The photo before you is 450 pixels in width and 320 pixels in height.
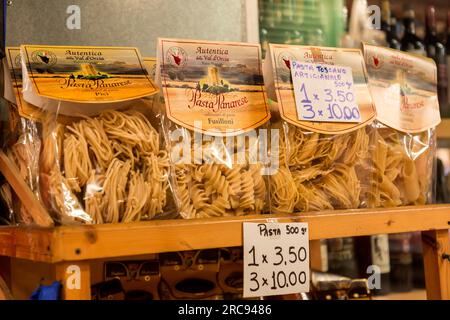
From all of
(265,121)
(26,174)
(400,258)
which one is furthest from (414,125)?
(400,258)

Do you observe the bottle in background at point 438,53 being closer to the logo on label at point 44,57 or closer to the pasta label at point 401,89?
the pasta label at point 401,89

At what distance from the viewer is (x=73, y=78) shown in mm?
1131

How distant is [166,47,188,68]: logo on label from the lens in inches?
47.3

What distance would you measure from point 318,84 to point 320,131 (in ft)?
0.38

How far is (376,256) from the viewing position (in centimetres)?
217

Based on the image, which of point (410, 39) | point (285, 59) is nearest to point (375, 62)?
point (285, 59)

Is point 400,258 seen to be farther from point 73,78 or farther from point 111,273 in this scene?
point 73,78

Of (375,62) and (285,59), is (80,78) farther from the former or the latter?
(375,62)

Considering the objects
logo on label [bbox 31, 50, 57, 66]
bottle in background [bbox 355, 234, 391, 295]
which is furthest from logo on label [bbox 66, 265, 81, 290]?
bottle in background [bbox 355, 234, 391, 295]

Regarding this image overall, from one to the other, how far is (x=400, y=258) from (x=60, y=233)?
5.70 feet

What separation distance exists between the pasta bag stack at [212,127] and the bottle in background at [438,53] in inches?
54.8

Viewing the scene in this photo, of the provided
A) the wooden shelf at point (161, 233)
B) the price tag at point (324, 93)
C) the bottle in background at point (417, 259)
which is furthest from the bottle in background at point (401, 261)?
the price tag at point (324, 93)

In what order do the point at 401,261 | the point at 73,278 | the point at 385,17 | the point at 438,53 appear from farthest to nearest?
the point at 438,53, the point at 385,17, the point at 401,261, the point at 73,278

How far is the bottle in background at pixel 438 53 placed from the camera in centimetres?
241
